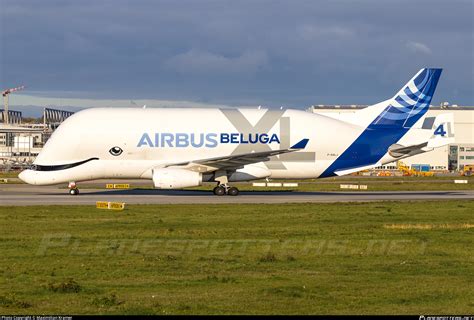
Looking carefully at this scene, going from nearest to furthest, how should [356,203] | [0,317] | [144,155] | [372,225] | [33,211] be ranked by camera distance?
1. [0,317]
2. [372,225]
3. [33,211]
4. [356,203]
5. [144,155]

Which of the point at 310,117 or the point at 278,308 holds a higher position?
the point at 310,117

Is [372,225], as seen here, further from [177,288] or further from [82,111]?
[82,111]

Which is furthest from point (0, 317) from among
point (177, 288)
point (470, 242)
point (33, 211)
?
point (33, 211)

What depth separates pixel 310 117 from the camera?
57562 mm

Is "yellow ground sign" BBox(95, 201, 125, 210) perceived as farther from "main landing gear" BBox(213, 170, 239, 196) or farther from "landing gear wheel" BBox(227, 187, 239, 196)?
"landing gear wheel" BBox(227, 187, 239, 196)

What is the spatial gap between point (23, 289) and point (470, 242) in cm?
1716

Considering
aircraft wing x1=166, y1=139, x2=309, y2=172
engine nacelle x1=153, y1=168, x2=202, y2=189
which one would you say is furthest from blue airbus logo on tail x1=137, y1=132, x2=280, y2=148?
engine nacelle x1=153, y1=168, x2=202, y2=189

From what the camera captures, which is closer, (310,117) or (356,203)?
(356,203)

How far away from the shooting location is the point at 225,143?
182 ft

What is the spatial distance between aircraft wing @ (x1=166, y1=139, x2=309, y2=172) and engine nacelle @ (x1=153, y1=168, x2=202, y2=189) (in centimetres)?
143

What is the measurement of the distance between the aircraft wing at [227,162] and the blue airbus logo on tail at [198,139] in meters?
1.59

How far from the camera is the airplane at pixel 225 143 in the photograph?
54.3m

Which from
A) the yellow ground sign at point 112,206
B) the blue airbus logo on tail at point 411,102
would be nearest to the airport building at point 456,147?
the blue airbus logo on tail at point 411,102

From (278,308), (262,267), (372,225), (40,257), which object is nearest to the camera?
(278,308)
